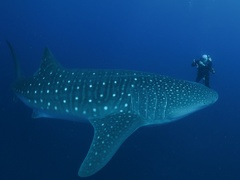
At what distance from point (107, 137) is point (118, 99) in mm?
887

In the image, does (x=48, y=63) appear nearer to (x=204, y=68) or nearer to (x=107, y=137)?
(x=107, y=137)

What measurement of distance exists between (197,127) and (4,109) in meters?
6.21

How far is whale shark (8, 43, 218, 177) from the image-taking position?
219 inches

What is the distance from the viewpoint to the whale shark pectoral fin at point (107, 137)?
4766 mm

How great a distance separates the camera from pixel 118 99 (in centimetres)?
579

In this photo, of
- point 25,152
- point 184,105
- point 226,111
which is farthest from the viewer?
point 226,111

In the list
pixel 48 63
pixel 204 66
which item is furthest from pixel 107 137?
pixel 204 66

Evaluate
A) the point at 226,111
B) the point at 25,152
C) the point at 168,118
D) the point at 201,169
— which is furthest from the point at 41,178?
the point at 226,111

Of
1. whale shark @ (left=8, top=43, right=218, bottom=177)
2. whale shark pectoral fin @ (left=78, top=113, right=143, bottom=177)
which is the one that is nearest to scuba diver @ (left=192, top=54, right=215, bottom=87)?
whale shark @ (left=8, top=43, right=218, bottom=177)

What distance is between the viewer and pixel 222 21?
6141 centimetres

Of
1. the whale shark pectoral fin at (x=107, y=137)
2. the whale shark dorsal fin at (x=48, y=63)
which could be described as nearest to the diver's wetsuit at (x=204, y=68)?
the whale shark pectoral fin at (x=107, y=137)

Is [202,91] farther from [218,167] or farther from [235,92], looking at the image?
[235,92]

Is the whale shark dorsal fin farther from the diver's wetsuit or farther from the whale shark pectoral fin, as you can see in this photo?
the diver's wetsuit

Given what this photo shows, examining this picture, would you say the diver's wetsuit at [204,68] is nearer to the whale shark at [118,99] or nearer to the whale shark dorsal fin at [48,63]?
the whale shark at [118,99]
